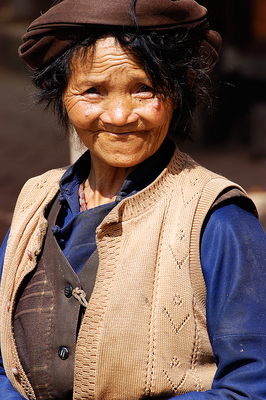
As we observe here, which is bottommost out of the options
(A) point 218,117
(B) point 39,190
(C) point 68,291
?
(A) point 218,117

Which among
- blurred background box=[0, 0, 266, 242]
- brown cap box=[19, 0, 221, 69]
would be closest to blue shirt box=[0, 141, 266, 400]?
brown cap box=[19, 0, 221, 69]

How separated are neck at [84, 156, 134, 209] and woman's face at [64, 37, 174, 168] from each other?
142 millimetres

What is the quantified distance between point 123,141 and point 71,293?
54cm

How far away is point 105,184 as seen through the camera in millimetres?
1953

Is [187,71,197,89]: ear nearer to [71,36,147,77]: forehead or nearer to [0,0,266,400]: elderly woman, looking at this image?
[0,0,266,400]: elderly woman

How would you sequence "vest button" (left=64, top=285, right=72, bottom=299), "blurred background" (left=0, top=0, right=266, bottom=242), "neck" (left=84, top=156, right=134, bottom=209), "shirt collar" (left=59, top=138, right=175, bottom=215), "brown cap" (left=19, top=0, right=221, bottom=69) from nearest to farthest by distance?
1. "brown cap" (left=19, top=0, right=221, bottom=69)
2. "vest button" (left=64, top=285, right=72, bottom=299)
3. "shirt collar" (left=59, top=138, right=175, bottom=215)
4. "neck" (left=84, top=156, right=134, bottom=209)
5. "blurred background" (left=0, top=0, right=266, bottom=242)

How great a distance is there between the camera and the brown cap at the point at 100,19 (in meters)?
1.56

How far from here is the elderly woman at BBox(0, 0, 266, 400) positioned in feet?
4.99

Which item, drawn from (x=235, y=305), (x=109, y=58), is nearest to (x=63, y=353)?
(x=235, y=305)

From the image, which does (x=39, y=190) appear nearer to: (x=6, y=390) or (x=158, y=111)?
(x=158, y=111)

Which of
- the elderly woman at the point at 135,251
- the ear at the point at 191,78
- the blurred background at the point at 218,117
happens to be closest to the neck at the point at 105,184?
the elderly woman at the point at 135,251

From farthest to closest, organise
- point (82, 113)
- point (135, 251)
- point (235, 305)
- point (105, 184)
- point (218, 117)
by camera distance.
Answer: point (218, 117)
point (105, 184)
point (82, 113)
point (135, 251)
point (235, 305)

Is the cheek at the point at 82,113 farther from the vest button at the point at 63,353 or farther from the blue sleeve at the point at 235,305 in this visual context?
the vest button at the point at 63,353

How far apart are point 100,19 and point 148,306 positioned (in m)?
0.91
